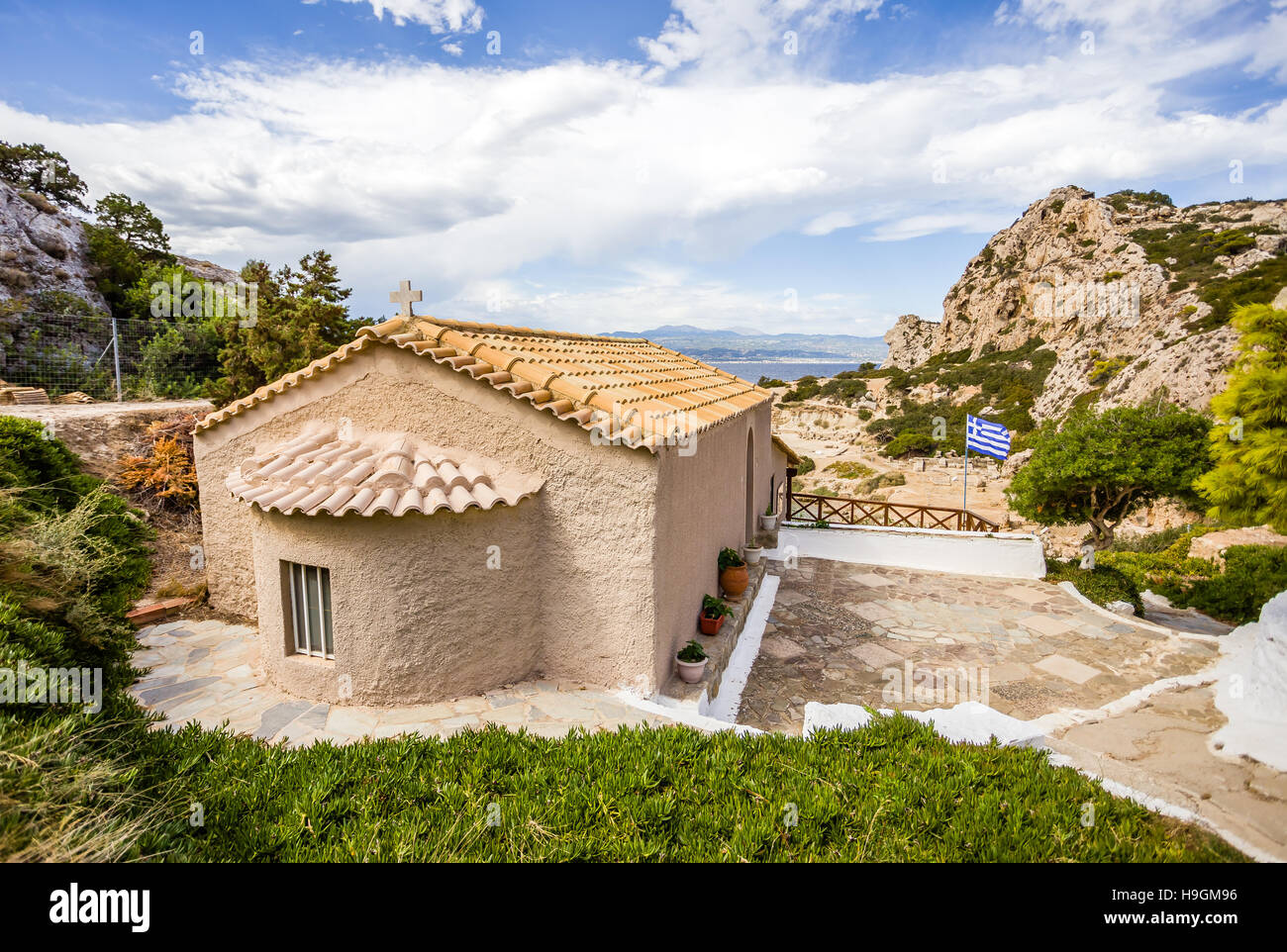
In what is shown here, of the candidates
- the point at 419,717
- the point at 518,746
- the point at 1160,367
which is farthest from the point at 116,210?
the point at 1160,367

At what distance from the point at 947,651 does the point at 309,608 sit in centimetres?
937

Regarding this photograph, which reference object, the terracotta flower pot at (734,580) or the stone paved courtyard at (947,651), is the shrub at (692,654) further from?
the terracotta flower pot at (734,580)

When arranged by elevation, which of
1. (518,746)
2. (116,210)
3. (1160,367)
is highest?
(116,210)

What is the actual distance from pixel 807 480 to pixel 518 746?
29599mm

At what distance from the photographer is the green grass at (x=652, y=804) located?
11.4 ft

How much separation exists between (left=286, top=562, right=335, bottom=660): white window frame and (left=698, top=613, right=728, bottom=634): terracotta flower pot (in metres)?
4.84

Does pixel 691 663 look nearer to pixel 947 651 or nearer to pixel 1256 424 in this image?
pixel 947 651

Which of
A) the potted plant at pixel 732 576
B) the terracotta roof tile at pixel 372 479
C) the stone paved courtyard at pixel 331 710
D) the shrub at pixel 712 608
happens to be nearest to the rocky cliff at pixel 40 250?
the stone paved courtyard at pixel 331 710

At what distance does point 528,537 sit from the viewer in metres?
6.88

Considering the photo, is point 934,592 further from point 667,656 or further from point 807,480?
point 807,480

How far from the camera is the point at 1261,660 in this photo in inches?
294

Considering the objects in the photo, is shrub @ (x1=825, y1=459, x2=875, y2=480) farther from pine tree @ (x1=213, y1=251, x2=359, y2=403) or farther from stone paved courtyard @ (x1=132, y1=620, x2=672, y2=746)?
stone paved courtyard @ (x1=132, y1=620, x2=672, y2=746)

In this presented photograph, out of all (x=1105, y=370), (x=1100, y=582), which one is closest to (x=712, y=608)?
(x=1100, y=582)

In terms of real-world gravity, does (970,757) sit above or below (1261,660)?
above
